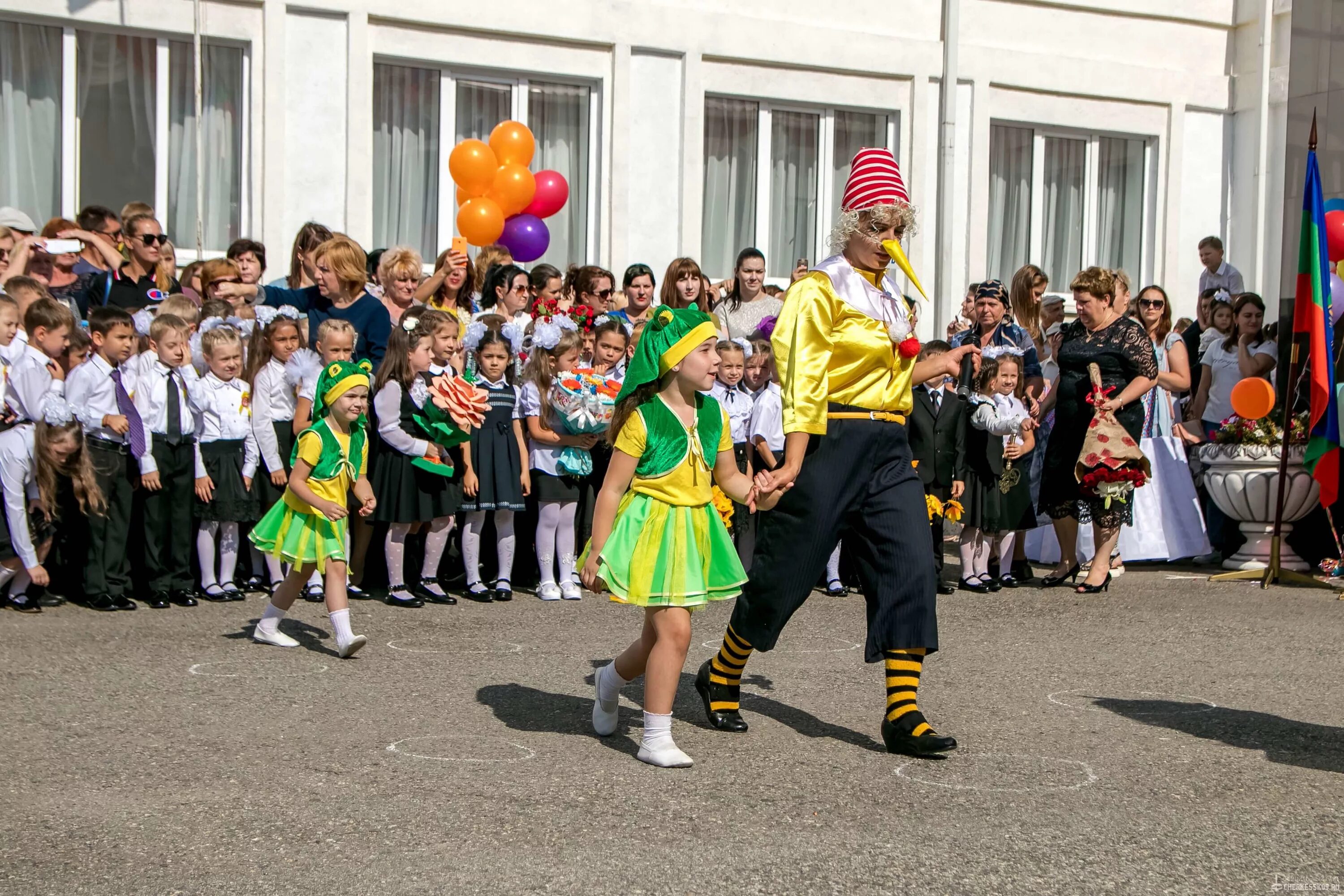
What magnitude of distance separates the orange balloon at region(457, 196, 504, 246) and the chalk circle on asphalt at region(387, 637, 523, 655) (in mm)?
5430

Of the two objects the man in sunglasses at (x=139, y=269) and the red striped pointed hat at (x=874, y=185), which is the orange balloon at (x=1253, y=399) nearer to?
the red striped pointed hat at (x=874, y=185)

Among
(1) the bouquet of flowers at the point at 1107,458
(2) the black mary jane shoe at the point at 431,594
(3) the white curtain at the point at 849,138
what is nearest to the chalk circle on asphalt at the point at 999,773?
(2) the black mary jane shoe at the point at 431,594

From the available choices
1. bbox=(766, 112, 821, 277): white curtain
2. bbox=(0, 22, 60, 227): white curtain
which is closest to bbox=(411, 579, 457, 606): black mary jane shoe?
bbox=(0, 22, 60, 227): white curtain

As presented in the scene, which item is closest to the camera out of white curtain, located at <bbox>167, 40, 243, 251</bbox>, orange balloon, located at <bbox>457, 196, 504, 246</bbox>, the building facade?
orange balloon, located at <bbox>457, 196, 504, 246</bbox>

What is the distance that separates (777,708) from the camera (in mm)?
6609

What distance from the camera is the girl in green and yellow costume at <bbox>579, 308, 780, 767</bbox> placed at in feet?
18.7

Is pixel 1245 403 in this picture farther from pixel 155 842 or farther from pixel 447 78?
pixel 155 842

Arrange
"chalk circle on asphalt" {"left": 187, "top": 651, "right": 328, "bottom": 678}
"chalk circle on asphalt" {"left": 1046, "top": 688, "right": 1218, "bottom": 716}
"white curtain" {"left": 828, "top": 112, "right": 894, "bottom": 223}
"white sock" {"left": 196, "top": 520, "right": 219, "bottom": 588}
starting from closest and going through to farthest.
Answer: "chalk circle on asphalt" {"left": 1046, "top": 688, "right": 1218, "bottom": 716} < "chalk circle on asphalt" {"left": 187, "top": 651, "right": 328, "bottom": 678} < "white sock" {"left": 196, "top": 520, "right": 219, "bottom": 588} < "white curtain" {"left": 828, "top": 112, "right": 894, "bottom": 223}

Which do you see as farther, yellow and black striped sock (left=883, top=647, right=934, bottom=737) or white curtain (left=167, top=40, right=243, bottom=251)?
white curtain (left=167, top=40, right=243, bottom=251)

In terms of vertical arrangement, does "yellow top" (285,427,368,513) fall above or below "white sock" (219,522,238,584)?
above

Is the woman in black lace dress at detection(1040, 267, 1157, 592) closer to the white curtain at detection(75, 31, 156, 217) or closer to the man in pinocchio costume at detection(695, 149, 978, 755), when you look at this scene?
the man in pinocchio costume at detection(695, 149, 978, 755)

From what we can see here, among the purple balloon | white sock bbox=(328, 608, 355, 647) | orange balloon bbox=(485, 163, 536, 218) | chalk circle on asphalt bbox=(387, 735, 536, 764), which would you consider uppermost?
orange balloon bbox=(485, 163, 536, 218)

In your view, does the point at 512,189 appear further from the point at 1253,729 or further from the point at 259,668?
the point at 1253,729

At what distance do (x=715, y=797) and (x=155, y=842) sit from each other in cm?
→ 171
